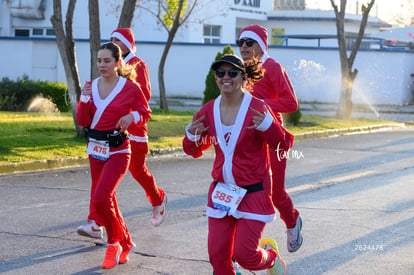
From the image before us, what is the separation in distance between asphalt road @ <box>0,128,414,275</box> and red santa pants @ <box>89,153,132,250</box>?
267 millimetres

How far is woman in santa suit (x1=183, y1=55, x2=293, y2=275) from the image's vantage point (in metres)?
5.28

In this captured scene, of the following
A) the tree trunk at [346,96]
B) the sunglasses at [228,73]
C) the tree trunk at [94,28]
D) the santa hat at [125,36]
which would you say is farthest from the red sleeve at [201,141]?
the tree trunk at [346,96]

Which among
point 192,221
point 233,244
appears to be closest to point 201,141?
point 233,244

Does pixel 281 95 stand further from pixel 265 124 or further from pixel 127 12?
pixel 127 12

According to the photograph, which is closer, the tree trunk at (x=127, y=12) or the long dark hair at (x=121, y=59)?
the long dark hair at (x=121, y=59)

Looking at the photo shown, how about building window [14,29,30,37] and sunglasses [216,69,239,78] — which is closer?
sunglasses [216,69,239,78]

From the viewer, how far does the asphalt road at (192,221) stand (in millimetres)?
6949

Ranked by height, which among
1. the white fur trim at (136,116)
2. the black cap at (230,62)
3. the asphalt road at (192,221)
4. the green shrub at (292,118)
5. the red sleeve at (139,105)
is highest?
the black cap at (230,62)

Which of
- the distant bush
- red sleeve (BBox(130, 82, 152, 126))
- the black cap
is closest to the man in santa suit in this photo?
red sleeve (BBox(130, 82, 152, 126))

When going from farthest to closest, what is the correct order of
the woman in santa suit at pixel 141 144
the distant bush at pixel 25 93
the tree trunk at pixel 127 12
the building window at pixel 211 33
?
the building window at pixel 211 33 → the distant bush at pixel 25 93 → the tree trunk at pixel 127 12 → the woman in santa suit at pixel 141 144

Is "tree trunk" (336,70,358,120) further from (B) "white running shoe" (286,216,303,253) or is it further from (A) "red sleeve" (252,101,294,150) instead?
(A) "red sleeve" (252,101,294,150)

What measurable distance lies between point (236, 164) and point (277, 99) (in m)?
1.79

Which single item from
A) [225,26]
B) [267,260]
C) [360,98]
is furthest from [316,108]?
[267,260]

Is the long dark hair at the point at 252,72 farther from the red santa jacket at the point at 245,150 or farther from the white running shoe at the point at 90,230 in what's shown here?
the white running shoe at the point at 90,230
